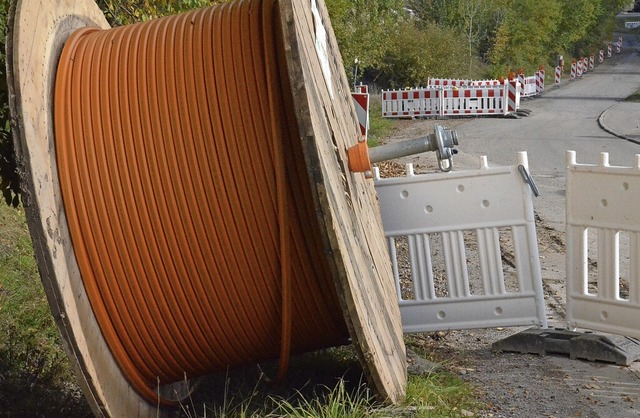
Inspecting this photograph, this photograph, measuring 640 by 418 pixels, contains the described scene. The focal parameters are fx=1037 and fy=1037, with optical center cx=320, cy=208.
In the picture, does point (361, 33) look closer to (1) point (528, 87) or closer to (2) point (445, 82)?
(2) point (445, 82)

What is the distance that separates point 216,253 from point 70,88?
41.0 inches

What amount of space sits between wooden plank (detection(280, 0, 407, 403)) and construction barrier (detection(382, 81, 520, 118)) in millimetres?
20622

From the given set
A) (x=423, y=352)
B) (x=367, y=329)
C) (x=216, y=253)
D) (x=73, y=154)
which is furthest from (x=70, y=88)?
(x=423, y=352)

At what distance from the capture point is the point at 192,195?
4.54 metres

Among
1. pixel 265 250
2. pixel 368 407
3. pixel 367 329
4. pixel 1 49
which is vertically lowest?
pixel 368 407

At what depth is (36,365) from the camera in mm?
5887

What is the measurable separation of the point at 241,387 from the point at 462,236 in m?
1.90

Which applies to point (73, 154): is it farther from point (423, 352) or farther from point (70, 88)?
point (423, 352)

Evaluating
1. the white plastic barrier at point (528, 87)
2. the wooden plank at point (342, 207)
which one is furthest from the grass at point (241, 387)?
the white plastic barrier at point (528, 87)

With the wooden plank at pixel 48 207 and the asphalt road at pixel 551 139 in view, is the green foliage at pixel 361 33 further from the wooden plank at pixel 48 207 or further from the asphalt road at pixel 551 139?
the wooden plank at pixel 48 207

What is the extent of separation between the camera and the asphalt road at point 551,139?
1396cm

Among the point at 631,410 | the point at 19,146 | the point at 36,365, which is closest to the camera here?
the point at 19,146

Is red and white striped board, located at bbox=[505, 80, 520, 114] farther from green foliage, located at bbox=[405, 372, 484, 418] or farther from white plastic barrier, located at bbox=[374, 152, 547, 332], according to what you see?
green foliage, located at bbox=[405, 372, 484, 418]

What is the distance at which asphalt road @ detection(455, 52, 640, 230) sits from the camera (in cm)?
1396
